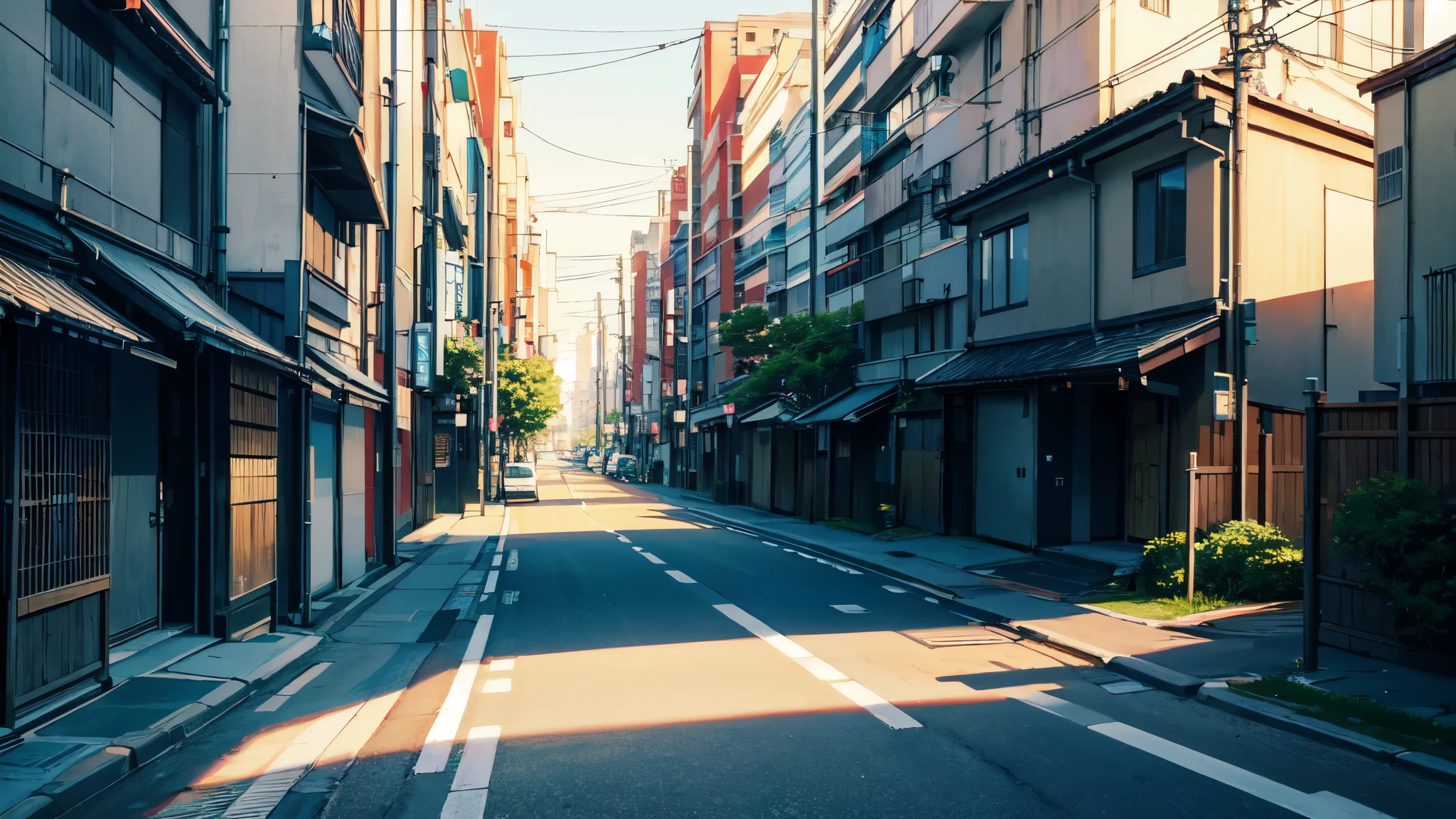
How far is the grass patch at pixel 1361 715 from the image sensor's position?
621 cm

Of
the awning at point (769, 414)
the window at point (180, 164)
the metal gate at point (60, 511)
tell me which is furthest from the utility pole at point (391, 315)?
the awning at point (769, 414)

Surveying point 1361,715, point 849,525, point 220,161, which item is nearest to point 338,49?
point 220,161

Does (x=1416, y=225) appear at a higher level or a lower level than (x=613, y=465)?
higher

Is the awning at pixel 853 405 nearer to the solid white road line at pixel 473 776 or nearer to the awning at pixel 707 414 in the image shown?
the awning at pixel 707 414

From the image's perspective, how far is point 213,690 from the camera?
25.7 feet

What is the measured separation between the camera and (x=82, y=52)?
909cm

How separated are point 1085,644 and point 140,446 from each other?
9.54 metres

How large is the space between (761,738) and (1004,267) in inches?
601

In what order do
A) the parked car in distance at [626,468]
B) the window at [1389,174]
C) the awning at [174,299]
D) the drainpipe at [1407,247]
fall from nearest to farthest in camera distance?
the awning at [174,299], the drainpipe at [1407,247], the window at [1389,174], the parked car in distance at [626,468]

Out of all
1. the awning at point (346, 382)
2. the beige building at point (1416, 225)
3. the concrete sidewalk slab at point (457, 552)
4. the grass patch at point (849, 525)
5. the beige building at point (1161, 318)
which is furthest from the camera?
the grass patch at point (849, 525)

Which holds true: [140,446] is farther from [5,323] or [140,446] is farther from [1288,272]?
[1288,272]

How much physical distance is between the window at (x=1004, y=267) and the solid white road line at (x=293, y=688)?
14479mm

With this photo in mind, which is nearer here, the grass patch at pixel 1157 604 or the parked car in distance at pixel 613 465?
the grass patch at pixel 1157 604

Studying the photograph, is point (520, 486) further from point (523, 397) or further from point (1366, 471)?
point (1366, 471)
